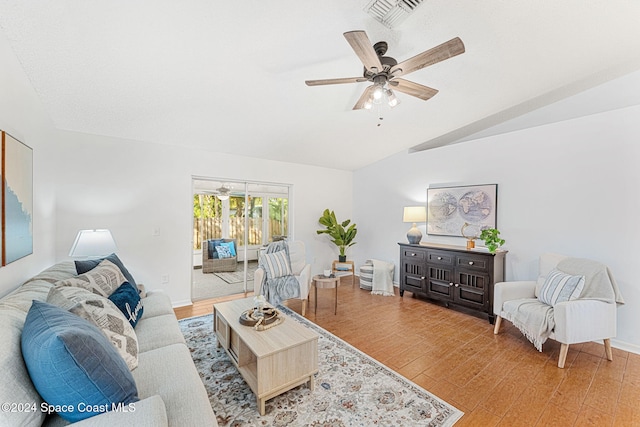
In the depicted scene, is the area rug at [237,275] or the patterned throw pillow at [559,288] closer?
the patterned throw pillow at [559,288]

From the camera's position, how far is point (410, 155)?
15.9 ft

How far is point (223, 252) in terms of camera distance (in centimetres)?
484

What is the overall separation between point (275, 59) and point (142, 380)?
247 centimetres

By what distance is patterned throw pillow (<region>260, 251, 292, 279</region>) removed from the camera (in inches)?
145

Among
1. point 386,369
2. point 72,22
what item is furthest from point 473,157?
point 72,22

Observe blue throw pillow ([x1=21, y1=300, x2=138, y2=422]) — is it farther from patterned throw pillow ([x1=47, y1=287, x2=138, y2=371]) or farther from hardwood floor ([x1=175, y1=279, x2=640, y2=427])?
hardwood floor ([x1=175, y1=279, x2=640, y2=427])

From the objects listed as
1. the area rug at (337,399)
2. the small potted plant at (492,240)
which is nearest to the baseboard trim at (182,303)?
the area rug at (337,399)

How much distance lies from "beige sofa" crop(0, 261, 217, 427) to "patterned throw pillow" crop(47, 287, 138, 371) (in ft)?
0.36

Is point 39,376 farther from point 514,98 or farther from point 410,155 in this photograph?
point 410,155

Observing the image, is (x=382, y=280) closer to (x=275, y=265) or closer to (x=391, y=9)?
(x=275, y=265)

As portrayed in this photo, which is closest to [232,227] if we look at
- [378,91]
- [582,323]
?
[378,91]

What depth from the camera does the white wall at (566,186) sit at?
2742mm

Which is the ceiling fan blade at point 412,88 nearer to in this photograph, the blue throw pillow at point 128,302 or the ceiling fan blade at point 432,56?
the ceiling fan blade at point 432,56

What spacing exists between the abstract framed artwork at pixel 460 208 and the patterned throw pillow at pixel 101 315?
4.18 meters
